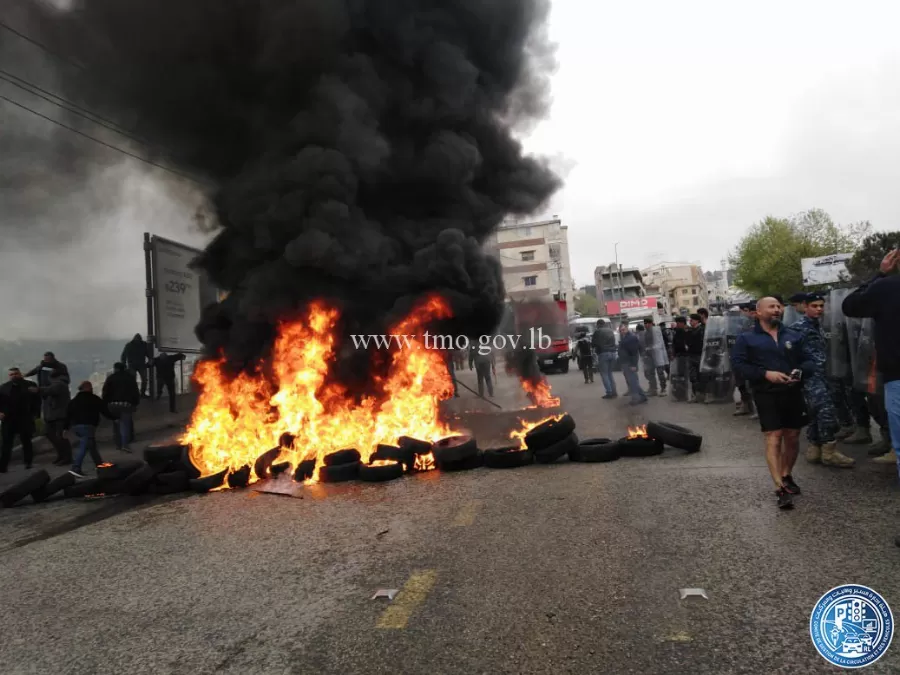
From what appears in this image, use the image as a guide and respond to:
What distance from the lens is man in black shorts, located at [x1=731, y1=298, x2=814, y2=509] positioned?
15.8ft

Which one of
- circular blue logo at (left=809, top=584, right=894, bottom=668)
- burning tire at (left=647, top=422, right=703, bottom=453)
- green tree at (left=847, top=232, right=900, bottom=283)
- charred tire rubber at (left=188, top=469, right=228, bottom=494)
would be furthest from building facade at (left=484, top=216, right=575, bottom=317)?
green tree at (left=847, top=232, right=900, bottom=283)

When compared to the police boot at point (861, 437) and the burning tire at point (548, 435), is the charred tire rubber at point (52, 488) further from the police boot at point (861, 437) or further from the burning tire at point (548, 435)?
the police boot at point (861, 437)

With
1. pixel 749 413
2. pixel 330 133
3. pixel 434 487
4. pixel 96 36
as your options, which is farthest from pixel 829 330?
pixel 96 36

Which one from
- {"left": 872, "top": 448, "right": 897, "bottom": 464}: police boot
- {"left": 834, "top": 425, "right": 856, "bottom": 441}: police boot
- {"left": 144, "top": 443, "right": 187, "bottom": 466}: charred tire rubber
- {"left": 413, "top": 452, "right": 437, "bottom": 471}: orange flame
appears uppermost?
{"left": 144, "top": 443, "right": 187, "bottom": 466}: charred tire rubber

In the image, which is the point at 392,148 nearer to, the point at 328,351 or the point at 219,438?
the point at 328,351

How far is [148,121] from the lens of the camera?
37.7 feet

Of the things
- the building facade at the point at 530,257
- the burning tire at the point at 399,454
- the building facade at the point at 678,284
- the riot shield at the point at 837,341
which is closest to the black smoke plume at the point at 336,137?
the building facade at the point at 530,257

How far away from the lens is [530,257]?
119ft

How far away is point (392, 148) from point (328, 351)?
166 inches

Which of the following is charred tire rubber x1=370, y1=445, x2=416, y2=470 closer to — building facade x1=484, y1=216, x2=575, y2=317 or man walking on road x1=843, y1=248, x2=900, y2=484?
man walking on road x1=843, y1=248, x2=900, y2=484

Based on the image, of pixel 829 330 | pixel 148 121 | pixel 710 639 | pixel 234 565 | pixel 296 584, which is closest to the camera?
pixel 710 639

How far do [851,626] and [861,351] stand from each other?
422 centimetres

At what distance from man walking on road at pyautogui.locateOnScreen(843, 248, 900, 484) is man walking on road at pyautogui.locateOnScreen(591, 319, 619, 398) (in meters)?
8.98

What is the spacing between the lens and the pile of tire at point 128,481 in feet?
24.5
